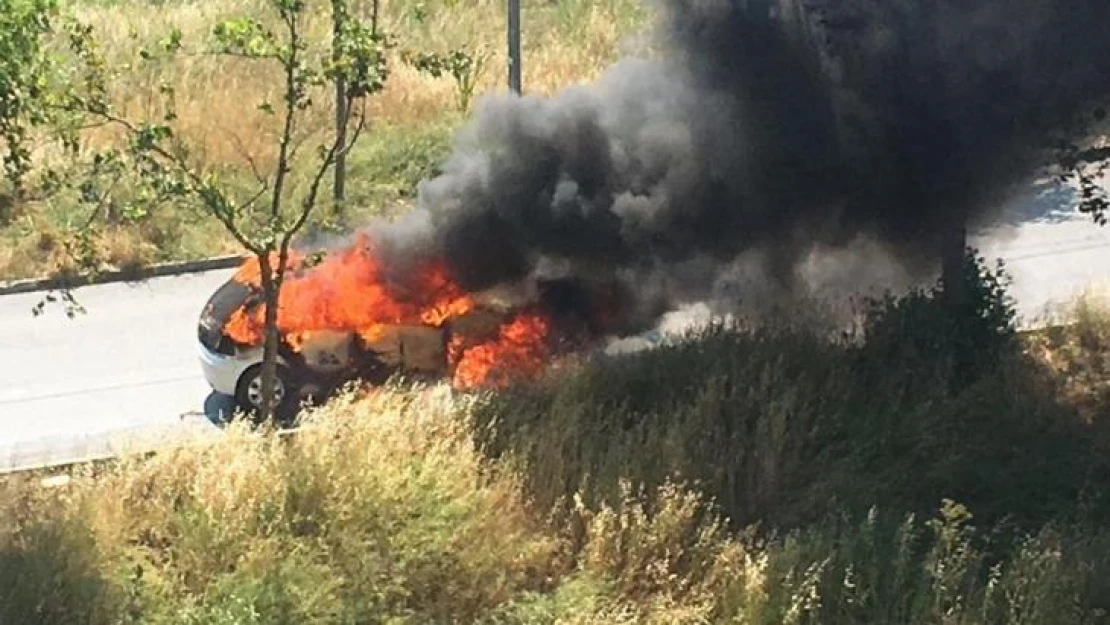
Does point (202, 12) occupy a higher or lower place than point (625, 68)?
higher

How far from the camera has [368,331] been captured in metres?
11.8

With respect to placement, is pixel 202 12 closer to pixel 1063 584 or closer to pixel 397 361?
pixel 397 361

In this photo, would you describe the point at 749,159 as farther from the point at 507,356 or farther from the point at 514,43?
the point at 514,43

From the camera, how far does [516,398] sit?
10758 millimetres

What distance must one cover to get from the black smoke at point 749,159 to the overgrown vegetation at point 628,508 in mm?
1036

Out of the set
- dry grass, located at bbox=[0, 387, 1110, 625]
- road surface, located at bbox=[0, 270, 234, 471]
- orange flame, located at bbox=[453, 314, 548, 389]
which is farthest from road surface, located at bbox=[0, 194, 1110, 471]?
orange flame, located at bbox=[453, 314, 548, 389]

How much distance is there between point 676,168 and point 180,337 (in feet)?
16.4

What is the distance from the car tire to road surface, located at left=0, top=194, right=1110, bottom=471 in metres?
0.37

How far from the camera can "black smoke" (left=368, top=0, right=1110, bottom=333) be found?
11562 mm

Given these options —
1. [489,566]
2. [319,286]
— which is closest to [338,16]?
[319,286]

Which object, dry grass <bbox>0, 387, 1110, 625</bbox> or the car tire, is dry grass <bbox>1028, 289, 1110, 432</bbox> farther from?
the car tire

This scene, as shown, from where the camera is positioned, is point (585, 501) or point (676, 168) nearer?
point (585, 501)

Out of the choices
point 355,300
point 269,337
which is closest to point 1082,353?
point 355,300

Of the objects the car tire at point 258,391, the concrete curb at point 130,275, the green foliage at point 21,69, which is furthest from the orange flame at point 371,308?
the concrete curb at point 130,275
